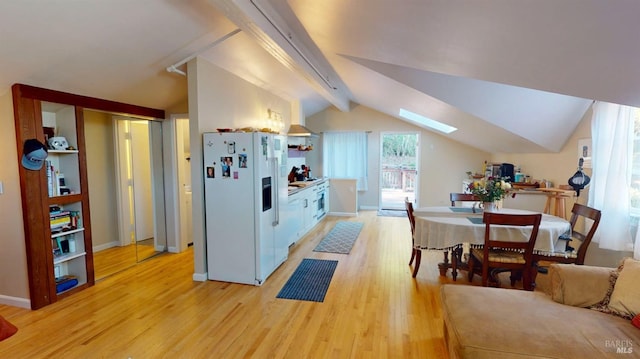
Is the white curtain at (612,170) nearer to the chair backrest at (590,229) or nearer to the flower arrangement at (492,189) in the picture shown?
the chair backrest at (590,229)

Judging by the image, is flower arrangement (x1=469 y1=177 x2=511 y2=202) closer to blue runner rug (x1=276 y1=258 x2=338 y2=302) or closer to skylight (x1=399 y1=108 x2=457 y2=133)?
blue runner rug (x1=276 y1=258 x2=338 y2=302)

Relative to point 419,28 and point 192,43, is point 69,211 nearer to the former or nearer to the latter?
point 192,43

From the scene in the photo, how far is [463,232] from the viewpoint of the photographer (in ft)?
9.64

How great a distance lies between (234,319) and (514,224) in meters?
2.58

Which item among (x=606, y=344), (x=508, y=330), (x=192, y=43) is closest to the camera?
(x=606, y=344)

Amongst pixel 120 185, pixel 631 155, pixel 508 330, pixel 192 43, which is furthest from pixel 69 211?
pixel 631 155

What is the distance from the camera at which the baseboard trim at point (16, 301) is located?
2768mm

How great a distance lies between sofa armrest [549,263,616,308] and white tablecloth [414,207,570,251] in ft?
2.52

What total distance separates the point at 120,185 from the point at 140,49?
7.45 ft

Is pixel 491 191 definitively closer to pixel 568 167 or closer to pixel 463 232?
pixel 463 232

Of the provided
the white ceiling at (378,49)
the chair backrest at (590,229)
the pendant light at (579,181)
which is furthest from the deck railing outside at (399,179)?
the chair backrest at (590,229)

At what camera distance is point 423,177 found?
23.0 ft

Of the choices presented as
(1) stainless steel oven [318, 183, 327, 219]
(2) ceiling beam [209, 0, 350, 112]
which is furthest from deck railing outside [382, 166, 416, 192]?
(2) ceiling beam [209, 0, 350, 112]

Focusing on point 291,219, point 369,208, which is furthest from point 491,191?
point 369,208
